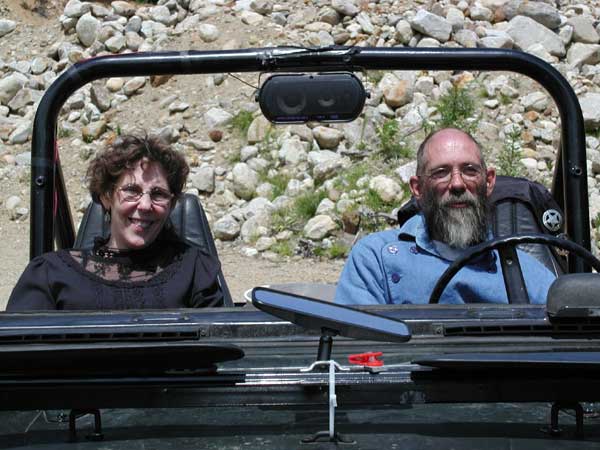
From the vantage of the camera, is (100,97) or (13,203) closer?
(13,203)

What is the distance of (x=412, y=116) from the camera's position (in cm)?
1037

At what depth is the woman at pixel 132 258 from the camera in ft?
11.0

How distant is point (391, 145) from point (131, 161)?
6.61 metres

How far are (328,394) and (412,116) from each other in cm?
857

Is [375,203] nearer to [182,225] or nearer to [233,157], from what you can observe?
[233,157]

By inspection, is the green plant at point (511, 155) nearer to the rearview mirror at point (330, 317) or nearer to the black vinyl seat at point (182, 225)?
the black vinyl seat at point (182, 225)

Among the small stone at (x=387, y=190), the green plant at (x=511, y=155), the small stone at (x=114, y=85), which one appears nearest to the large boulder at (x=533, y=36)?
the green plant at (x=511, y=155)

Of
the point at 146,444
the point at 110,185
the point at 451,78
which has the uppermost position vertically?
the point at 451,78

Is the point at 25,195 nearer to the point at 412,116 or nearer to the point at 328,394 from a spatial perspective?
the point at 412,116

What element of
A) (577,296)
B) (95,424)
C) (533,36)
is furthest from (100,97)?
(95,424)

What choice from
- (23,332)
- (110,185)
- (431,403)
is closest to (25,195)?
(110,185)

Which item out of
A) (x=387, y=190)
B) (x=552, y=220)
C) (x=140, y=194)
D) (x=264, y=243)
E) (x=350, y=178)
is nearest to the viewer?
(x=140, y=194)

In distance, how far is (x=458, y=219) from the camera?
3.66 meters

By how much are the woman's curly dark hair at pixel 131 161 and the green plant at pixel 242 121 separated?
7192mm
